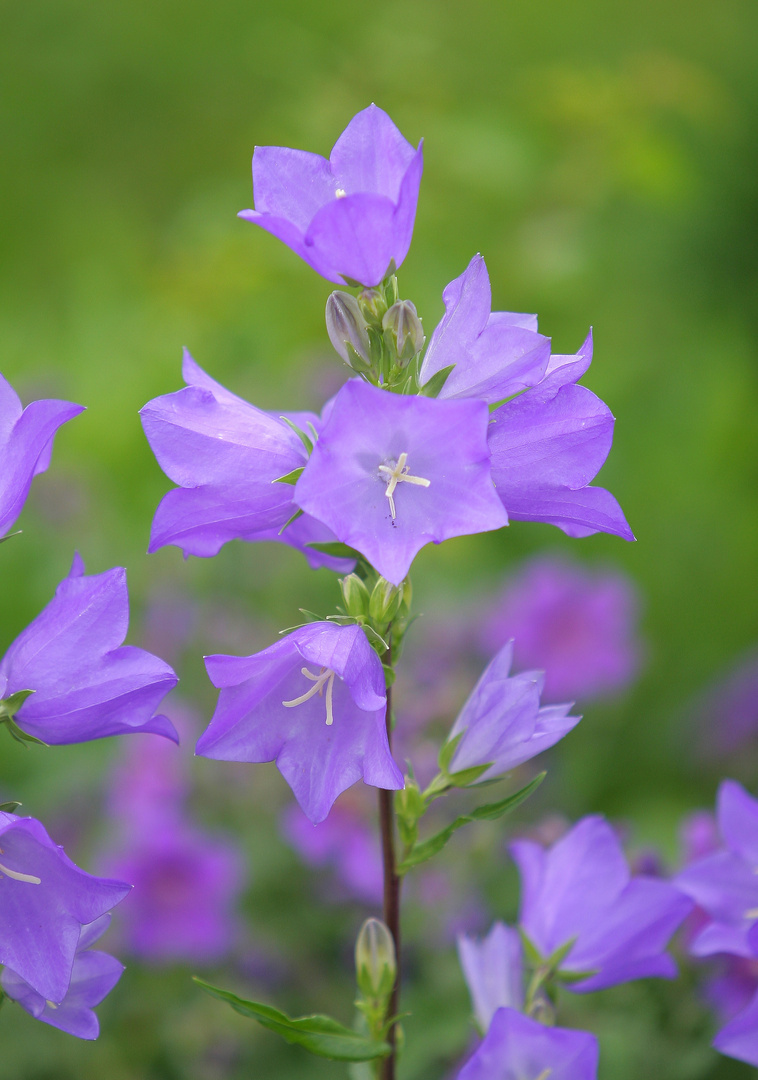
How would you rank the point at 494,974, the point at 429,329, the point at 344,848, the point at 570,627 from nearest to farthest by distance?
1. the point at 494,974
2. the point at 344,848
3. the point at 570,627
4. the point at 429,329

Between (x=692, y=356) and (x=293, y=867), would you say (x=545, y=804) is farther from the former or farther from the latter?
(x=692, y=356)

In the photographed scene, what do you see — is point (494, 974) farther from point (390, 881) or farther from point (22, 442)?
point (22, 442)

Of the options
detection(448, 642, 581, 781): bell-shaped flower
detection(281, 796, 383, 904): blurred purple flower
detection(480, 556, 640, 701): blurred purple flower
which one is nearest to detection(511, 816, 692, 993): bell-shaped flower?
detection(448, 642, 581, 781): bell-shaped flower

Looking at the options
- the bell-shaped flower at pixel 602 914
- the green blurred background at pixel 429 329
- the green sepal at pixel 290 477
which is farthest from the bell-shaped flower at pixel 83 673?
the green blurred background at pixel 429 329

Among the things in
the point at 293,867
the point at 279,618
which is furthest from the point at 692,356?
the point at 293,867

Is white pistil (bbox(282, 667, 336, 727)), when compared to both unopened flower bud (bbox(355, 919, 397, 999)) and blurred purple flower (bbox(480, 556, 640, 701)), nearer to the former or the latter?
unopened flower bud (bbox(355, 919, 397, 999))

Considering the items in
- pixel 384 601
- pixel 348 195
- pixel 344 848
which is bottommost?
pixel 344 848

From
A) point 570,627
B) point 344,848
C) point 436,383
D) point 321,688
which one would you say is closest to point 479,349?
point 436,383
